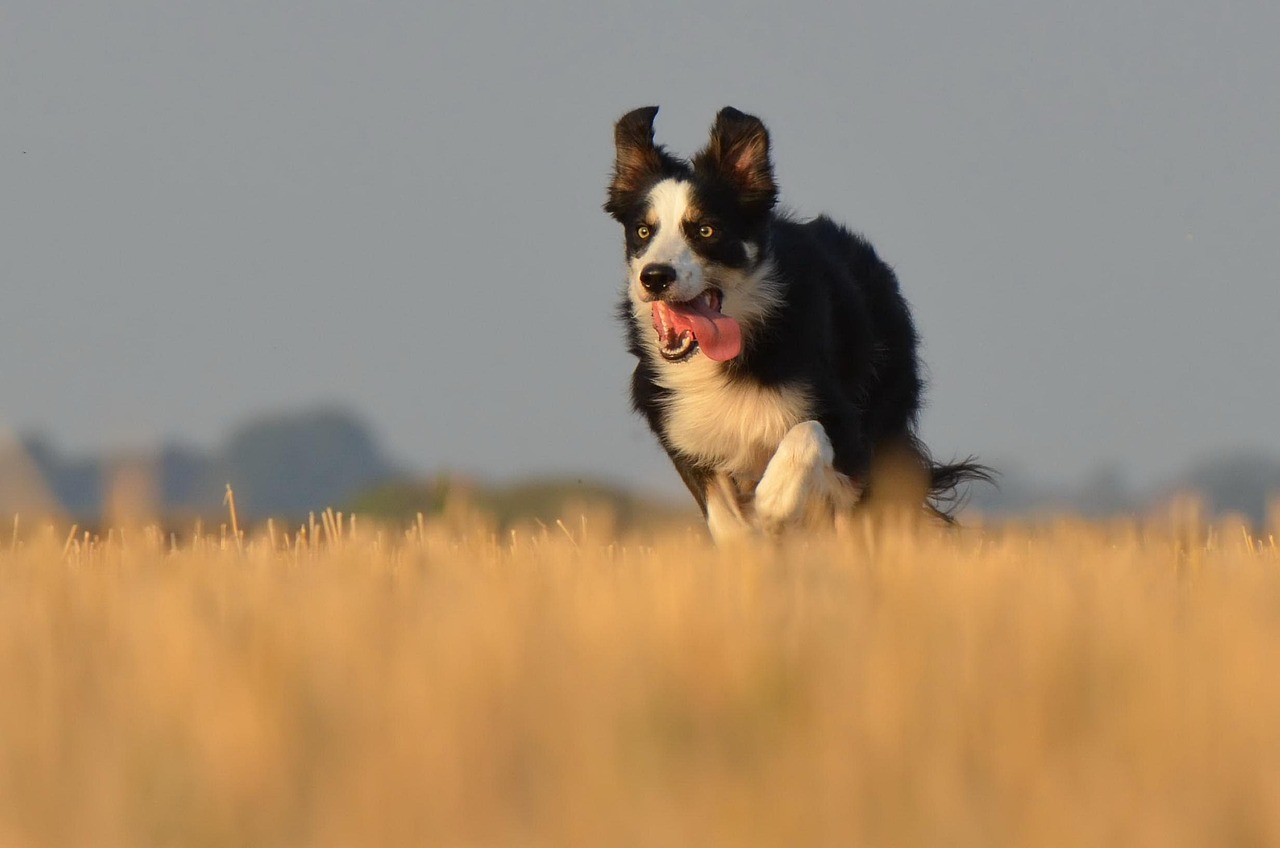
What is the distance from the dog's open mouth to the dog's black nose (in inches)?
7.9

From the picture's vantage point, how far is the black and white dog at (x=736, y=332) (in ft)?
20.3

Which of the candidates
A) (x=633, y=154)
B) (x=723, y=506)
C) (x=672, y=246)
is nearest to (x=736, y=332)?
(x=672, y=246)

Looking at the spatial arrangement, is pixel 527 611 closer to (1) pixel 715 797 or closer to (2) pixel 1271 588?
(1) pixel 715 797

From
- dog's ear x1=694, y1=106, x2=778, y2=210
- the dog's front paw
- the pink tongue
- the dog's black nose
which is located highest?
dog's ear x1=694, y1=106, x2=778, y2=210

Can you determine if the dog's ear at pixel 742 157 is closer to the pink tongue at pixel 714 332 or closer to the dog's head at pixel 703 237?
the dog's head at pixel 703 237

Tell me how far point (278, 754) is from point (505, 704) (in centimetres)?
34

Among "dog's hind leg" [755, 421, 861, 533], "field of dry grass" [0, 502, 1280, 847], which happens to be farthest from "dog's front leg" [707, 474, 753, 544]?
"field of dry grass" [0, 502, 1280, 847]

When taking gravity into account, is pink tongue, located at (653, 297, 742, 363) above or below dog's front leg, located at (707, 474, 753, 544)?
above

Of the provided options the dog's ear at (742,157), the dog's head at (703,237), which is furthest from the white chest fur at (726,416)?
the dog's ear at (742,157)

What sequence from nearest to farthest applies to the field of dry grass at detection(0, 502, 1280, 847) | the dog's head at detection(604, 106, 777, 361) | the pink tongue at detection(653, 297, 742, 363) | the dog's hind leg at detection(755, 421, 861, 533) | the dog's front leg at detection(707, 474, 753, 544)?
1. the field of dry grass at detection(0, 502, 1280, 847)
2. the dog's hind leg at detection(755, 421, 861, 533)
3. the dog's head at detection(604, 106, 777, 361)
4. the pink tongue at detection(653, 297, 742, 363)
5. the dog's front leg at detection(707, 474, 753, 544)

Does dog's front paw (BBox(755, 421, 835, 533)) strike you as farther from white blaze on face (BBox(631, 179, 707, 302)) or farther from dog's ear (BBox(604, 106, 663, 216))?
dog's ear (BBox(604, 106, 663, 216))

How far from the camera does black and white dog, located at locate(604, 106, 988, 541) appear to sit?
244 inches

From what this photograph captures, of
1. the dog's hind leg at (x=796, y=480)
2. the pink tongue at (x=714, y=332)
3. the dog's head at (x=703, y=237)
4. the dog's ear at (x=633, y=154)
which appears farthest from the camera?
the dog's ear at (x=633, y=154)

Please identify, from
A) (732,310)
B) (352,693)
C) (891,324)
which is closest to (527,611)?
(352,693)
